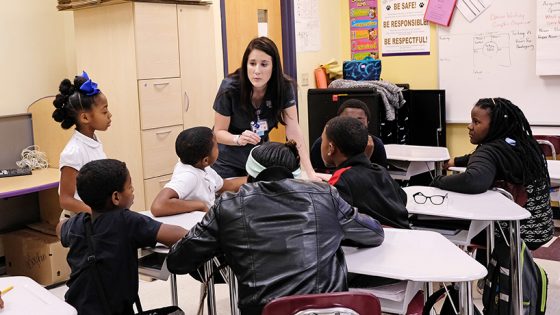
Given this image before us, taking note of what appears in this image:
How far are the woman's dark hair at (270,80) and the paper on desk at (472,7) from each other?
283 centimetres

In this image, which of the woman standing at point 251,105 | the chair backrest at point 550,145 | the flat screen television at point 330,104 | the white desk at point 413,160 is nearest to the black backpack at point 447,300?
the woman standing at point 251,105

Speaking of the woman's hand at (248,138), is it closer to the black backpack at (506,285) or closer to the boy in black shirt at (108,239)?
the boy in black shirt at (108,239)

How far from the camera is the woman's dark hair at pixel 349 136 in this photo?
250 cm

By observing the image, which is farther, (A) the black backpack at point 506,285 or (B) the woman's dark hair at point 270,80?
(B) the woman's dark hair at point 270,80

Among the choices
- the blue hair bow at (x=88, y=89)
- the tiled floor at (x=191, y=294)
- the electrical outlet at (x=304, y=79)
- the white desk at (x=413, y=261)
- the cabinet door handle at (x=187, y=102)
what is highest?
the electrical outlet at (x=304, y=79)

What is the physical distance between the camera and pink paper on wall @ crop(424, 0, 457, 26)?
5672 mm

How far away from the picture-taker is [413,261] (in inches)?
79.9

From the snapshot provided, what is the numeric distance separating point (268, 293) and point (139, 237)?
518 millimetres

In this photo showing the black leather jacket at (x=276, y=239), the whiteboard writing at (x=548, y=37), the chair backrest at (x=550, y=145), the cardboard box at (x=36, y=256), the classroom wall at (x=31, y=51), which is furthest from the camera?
the whiteboard writing at (x=548, y=37)

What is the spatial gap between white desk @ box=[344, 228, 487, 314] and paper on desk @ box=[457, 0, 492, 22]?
147 inches

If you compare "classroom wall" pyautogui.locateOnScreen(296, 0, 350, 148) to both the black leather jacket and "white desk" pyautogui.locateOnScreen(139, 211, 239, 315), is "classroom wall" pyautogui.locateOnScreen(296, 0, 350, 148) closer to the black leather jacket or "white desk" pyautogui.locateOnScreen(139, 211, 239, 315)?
"white desk" pyautogui.locateOnScreen(139, 211, 239, 315)

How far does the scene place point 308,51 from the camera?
6105 mm

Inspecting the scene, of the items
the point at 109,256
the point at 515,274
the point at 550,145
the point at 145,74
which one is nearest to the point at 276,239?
the point at 109,256

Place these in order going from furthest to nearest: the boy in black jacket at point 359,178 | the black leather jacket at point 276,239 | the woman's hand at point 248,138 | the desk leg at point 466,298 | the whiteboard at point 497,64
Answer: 1. the whiteboard at point 497,64
2. the woman's hand at point 248,138
3. the boy in black jacket at point 359,178
4. the desk leg at point 466,298
5. the black leather jacket at point 276,239
